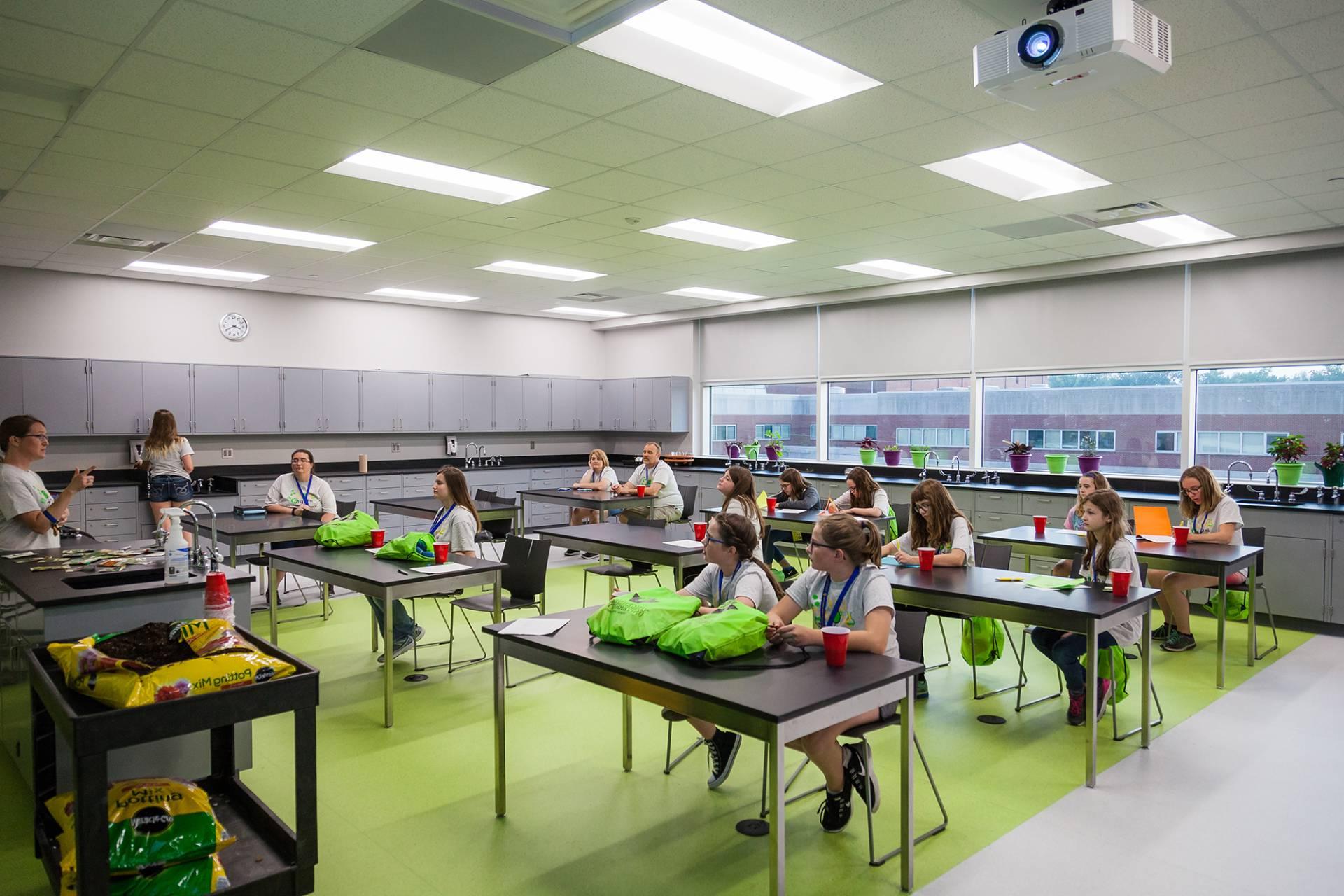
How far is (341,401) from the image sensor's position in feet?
32.7

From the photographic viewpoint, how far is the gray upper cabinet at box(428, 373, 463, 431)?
35.2 ft

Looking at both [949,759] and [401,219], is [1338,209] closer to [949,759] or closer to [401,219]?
[949,759]

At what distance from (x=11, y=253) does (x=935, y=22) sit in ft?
25.7

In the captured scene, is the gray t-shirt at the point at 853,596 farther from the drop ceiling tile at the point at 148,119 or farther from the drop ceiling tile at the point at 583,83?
the drop ceiling tile at the point at 148,119

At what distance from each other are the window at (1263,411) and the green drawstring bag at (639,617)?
6.38m

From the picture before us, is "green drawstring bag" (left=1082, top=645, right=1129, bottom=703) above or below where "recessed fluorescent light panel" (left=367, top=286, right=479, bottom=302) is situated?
below

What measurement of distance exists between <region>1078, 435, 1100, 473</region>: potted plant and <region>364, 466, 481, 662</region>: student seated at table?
5.55 meters

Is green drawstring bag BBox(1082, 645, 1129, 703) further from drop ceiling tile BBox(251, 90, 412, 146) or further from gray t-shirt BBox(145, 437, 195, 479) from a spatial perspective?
gray t-shirt BBox(145, 437, 195, 479)

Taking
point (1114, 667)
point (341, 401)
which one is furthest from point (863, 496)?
point (341, 401)

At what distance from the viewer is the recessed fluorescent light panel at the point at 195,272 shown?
798 cm

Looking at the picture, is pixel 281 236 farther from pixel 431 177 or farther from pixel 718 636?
pixel 718 636

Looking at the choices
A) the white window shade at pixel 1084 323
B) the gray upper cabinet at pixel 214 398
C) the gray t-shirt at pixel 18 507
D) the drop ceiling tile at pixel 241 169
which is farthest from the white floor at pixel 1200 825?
the gray upper cabinet at pixel 214 398

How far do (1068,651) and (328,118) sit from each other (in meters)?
4.45

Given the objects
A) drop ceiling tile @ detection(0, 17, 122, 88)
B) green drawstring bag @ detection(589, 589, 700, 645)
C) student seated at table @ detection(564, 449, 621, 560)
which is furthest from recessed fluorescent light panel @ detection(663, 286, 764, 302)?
green drawstring bag @ detection(589, 589, 700, 645)
